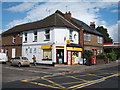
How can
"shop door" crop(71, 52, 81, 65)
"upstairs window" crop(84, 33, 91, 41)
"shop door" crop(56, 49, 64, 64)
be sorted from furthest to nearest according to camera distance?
1. "upstairs window" crop(84, 33, 91, 41)
2. "shop door" crop(71, 52, 81, 65)
3. "shop door" crop(56, 49, 64, 64)

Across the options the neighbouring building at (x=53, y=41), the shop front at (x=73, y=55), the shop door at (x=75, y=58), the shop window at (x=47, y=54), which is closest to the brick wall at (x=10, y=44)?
the neighbouring building at (x=53, y=41)

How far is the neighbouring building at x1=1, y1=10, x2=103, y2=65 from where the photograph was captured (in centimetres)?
2297

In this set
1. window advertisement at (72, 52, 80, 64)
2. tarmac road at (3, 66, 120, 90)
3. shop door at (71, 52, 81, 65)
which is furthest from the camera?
window advertisement at (72, 52, 80, 64)

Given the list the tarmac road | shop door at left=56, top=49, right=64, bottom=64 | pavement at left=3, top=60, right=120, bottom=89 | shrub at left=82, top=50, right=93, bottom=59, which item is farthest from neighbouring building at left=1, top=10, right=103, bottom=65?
the tarmac road

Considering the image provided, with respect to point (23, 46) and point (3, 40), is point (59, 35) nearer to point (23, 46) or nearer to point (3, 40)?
point (23, 46)

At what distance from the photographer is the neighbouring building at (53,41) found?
23.0 metres

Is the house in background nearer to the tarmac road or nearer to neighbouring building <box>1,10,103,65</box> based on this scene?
neighbouring building <box>1,10,103,65</box>

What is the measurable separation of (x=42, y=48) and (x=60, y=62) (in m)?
3.73

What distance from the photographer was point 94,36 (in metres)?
30.7

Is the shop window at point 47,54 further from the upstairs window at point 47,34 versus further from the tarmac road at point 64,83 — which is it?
the tarmac road at point 64,83

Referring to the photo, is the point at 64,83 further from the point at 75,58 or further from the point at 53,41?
the point at 75,58

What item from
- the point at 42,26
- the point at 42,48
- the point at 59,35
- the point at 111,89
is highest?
the point at 42,26

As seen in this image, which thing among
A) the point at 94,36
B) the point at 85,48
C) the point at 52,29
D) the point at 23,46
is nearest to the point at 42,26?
the point at 52,29

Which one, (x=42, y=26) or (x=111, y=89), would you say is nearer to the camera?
(x=111, y=89)
